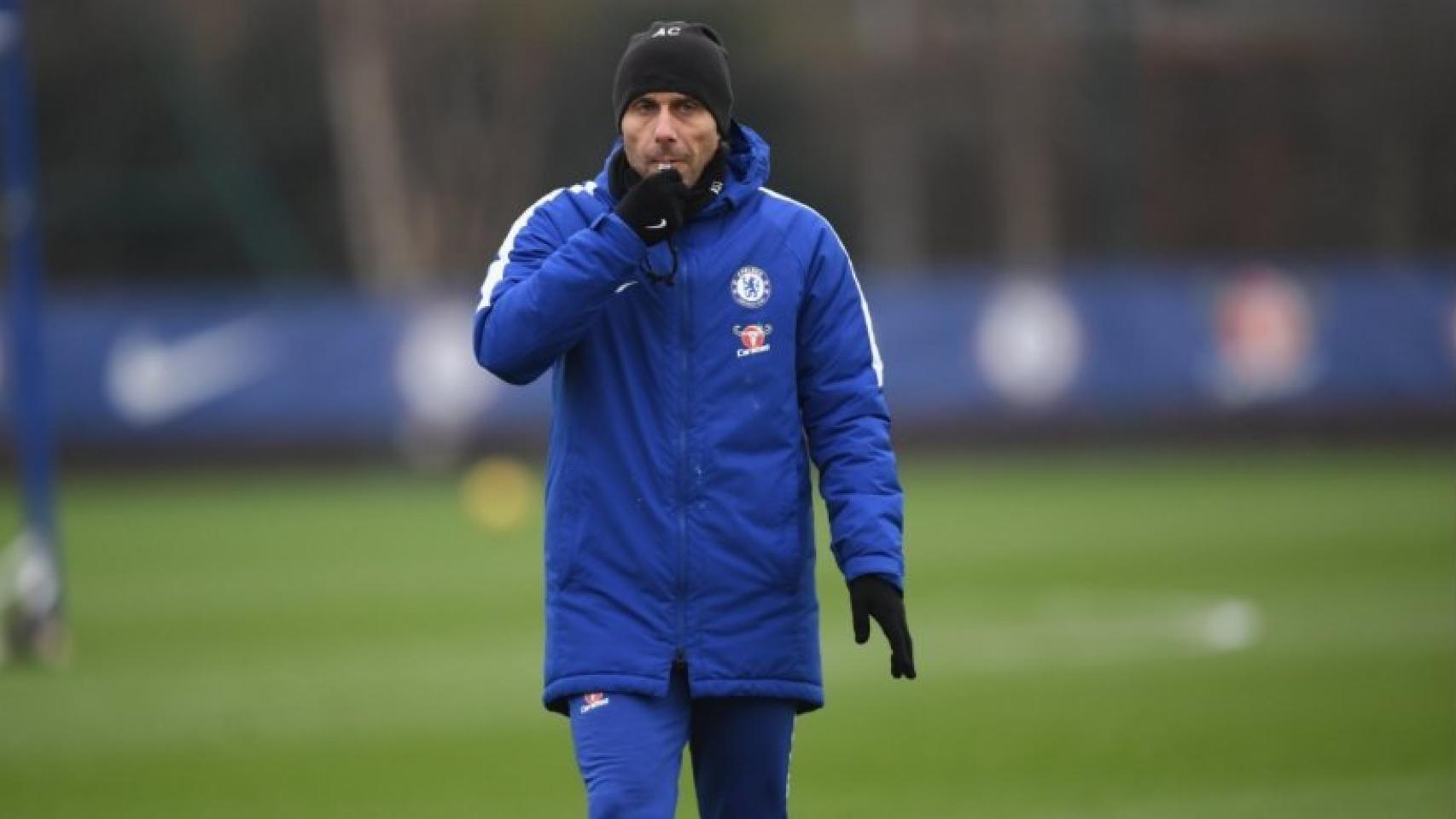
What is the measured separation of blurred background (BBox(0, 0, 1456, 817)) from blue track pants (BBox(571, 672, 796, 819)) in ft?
11.3

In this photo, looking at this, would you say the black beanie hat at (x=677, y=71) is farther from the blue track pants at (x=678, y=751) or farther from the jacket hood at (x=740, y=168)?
the blue track pants at (x=678, y=751)

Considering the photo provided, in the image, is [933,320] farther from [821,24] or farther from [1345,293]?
[821,24]

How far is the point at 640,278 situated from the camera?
6.20 metres

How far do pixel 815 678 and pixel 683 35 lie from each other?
5.37 feet

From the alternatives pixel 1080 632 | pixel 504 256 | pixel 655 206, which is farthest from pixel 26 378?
pixel 655 206

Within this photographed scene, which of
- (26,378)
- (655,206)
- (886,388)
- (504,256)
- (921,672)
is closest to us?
(655,206)

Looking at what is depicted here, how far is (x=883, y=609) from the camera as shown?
6191 mm

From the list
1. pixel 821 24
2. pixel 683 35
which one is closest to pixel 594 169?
pixel 821 24

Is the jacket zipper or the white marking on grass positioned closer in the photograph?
the jacket zipper

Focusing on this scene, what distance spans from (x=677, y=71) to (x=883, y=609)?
142cm


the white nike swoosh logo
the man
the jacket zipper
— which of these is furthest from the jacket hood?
the white nike swoosh logo

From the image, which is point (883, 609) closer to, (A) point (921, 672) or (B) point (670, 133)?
(B) point (670, 133)

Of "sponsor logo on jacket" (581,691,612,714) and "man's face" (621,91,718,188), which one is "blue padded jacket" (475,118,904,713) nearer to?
"sponsor logo on jacket" (581,691,612,714)

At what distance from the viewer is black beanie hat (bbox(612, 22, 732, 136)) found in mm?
6266
